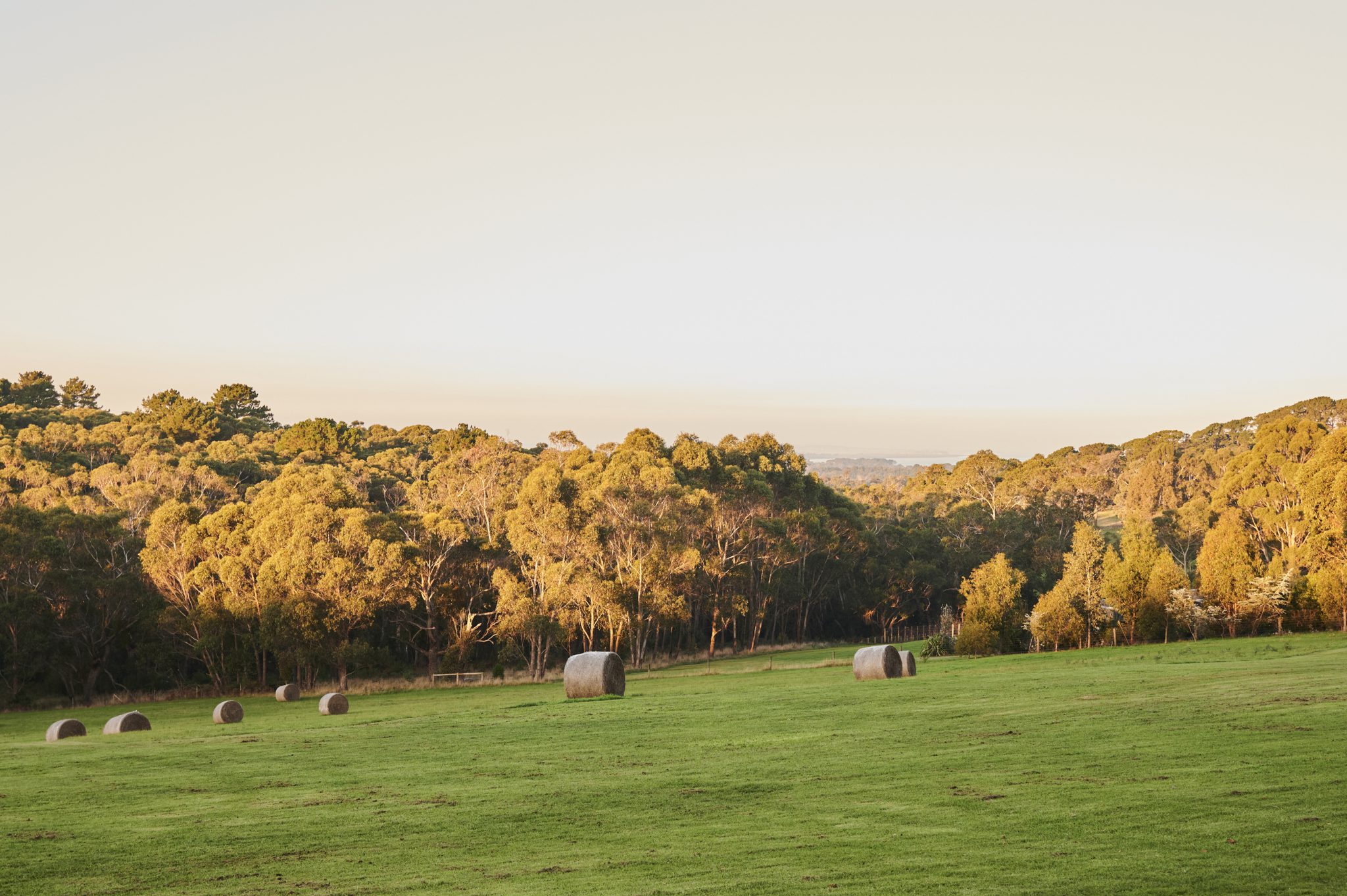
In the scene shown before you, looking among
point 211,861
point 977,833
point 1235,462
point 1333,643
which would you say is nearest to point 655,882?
point 977,833

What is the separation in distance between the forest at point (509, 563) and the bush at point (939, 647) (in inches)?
11.1

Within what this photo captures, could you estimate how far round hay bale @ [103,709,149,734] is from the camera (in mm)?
28297

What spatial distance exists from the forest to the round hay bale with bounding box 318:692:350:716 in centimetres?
1726

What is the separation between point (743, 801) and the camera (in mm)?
14891

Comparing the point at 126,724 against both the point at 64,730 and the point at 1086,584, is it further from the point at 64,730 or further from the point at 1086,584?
the point at 1086,584

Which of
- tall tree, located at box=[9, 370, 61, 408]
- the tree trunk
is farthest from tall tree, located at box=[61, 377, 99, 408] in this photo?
the tree trunk

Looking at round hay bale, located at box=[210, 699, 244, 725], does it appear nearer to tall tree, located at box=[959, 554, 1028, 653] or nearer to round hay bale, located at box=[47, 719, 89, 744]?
round hay bale, located at box=[47, 719, 89, 744]

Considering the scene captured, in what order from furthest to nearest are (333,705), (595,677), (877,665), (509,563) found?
1. (509,563)
2. (877,665)
3. (595,677)
4. (333,705)

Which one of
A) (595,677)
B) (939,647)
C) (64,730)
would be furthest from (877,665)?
(64,730)

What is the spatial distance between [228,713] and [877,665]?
63.6ft

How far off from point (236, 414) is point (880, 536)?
73.9 metres

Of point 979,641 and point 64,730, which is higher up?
point 64,730

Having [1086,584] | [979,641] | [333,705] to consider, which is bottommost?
[979,641]

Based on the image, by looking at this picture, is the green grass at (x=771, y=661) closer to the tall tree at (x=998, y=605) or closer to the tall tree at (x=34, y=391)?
the tall tree at (x=998, y=605)
